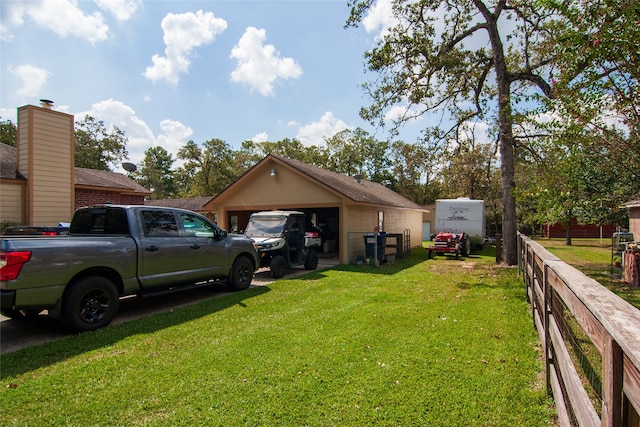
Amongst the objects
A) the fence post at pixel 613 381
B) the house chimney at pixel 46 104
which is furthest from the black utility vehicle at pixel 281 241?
the fence post at pixel 613 381

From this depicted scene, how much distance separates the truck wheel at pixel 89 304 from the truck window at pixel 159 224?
1.22 m

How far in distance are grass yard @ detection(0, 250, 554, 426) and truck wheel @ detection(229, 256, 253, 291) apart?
1427mm

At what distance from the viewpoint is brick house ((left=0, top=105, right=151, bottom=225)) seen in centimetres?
1043

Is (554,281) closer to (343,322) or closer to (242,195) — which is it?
(343,322)

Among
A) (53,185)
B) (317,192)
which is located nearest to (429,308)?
(317,192)

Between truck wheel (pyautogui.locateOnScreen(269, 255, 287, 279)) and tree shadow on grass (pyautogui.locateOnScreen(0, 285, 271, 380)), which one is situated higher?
truck wheel (pyautogui.locateOnScreen(269, 255, 287, 279))

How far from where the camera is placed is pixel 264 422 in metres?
3.03

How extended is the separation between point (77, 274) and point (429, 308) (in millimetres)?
6061

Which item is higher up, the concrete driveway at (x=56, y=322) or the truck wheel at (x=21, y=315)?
the truck wheel at (x=21, y=315)

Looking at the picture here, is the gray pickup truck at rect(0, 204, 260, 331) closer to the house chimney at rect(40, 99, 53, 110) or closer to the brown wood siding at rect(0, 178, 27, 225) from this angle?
the brown wood siding at rect(0, 178, 27, 225)

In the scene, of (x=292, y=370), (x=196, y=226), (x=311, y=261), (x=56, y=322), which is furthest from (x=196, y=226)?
(x=311, y=261)

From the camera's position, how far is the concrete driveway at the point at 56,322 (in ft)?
17.0

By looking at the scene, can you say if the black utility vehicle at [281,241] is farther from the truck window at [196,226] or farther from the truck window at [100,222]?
the truck window at [100,222]

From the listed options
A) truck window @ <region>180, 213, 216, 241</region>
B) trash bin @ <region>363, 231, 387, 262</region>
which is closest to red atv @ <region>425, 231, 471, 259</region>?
trash bin @ <region>363, 231, 387, 262</region>
